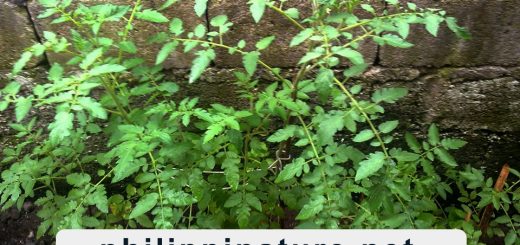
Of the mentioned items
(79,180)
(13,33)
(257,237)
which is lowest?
(79,180)

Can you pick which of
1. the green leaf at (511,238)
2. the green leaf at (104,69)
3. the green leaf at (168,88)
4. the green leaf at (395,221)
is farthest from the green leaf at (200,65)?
the green leaf at (511,238)

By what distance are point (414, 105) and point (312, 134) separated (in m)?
0.75

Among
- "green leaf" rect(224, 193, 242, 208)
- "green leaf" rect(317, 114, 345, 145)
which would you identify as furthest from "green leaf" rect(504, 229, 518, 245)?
"green leaf" rect(224, 193, 242, 208)

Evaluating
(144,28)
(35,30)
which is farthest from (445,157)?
(35,30)

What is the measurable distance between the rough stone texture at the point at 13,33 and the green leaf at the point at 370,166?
1564 millimetres

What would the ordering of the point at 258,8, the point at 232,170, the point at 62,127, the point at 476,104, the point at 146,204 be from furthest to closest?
the point at 476,104, the point at 232,170, the point at 146,204, the point at 258,8, the point at 62,127

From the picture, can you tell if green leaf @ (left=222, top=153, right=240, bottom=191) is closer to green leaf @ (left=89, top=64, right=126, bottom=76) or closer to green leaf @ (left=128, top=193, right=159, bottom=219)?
green leaf @ (left=128, top=193, right=159, bottom=219)

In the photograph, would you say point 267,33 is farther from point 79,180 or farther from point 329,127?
point 79,180

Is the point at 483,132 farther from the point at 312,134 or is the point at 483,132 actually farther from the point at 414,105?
the point at 312,134

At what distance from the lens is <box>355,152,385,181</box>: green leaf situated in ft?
5.51

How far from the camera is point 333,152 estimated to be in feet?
6.12

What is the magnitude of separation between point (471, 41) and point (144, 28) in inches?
55.7

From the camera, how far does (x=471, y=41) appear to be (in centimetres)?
229

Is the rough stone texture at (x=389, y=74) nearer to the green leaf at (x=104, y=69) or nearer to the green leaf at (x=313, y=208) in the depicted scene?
the green leaf at (x=313, y=208)
